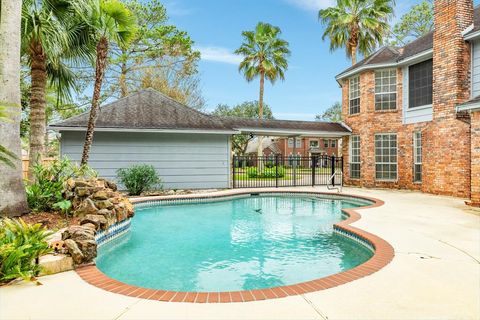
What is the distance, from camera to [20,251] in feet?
13.0

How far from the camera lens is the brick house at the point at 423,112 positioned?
11.9m

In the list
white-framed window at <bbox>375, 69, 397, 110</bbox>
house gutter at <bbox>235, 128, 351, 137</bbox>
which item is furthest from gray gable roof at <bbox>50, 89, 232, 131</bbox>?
white-framed window at <bbox>375, 69, 397, 110</bbox>

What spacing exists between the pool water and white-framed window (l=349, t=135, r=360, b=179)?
7126 millimetres

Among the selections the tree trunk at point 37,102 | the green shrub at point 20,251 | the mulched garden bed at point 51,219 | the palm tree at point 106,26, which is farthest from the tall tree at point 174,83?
the green shrub at point 20,251

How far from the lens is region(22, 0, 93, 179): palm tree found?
322 inches

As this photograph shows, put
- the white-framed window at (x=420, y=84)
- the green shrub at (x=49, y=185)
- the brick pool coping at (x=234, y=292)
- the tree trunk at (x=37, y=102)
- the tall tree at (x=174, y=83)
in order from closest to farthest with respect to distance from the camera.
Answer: the brick pool coping at (x=234, y=292) → the green shrub at (x=49, y=185) → the tree trunk at (x=37, y=102) → the white-framed window at (x=420, y=84) → the tall tree at (x=174, y=83)

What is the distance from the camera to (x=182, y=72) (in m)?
26.4

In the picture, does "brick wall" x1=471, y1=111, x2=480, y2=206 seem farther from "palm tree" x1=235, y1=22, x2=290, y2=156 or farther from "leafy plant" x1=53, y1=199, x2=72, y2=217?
"palm tree" x1=235, y1=22, x2=290, y2=156

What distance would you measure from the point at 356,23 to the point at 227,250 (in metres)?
24.7

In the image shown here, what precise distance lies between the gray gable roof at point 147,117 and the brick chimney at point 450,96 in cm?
927

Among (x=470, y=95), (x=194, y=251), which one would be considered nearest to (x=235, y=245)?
(x=194, y=251)

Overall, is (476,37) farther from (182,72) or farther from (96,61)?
(182,72)

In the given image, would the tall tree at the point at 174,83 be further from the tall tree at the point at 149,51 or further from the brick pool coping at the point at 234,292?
the brick pool coping at the point at 234,292

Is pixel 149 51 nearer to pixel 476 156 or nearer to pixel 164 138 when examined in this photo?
pixel 164 138
